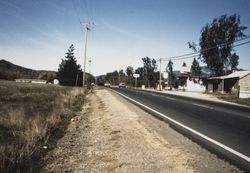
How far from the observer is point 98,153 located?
20.9ft

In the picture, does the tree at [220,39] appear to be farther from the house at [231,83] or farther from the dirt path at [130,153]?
the dirt path at [130,153]

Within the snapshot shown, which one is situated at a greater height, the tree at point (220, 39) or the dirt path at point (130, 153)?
the tree at point (220, 39)

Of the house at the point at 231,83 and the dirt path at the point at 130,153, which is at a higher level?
the house at the point at 231,83

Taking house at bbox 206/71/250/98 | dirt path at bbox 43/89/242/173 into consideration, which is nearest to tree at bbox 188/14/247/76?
house at bbox 206/71/250/98

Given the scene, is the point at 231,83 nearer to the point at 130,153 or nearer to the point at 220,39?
the point at 220,39

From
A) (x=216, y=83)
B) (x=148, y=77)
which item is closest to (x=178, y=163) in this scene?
(x=216, y=83)

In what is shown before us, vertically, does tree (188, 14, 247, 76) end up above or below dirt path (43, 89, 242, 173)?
above

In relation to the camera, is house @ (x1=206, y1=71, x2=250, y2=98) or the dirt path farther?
house @ (x1=206, y1=71, x2=250, y2=98)

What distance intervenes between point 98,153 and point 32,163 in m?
1.68

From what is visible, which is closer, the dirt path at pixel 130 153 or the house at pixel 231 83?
the dirt path at pixel 130 153

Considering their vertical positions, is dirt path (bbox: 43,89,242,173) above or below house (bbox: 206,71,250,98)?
below

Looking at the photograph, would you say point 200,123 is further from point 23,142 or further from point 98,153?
point 23,142

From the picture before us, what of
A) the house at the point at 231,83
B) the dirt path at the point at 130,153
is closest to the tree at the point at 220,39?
the house at the point at 231,83

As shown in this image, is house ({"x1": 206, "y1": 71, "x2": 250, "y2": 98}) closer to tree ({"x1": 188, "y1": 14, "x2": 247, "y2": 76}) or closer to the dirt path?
tree ({"x1": 188, "y1": 14, "x2": 247, "y2": 76})
